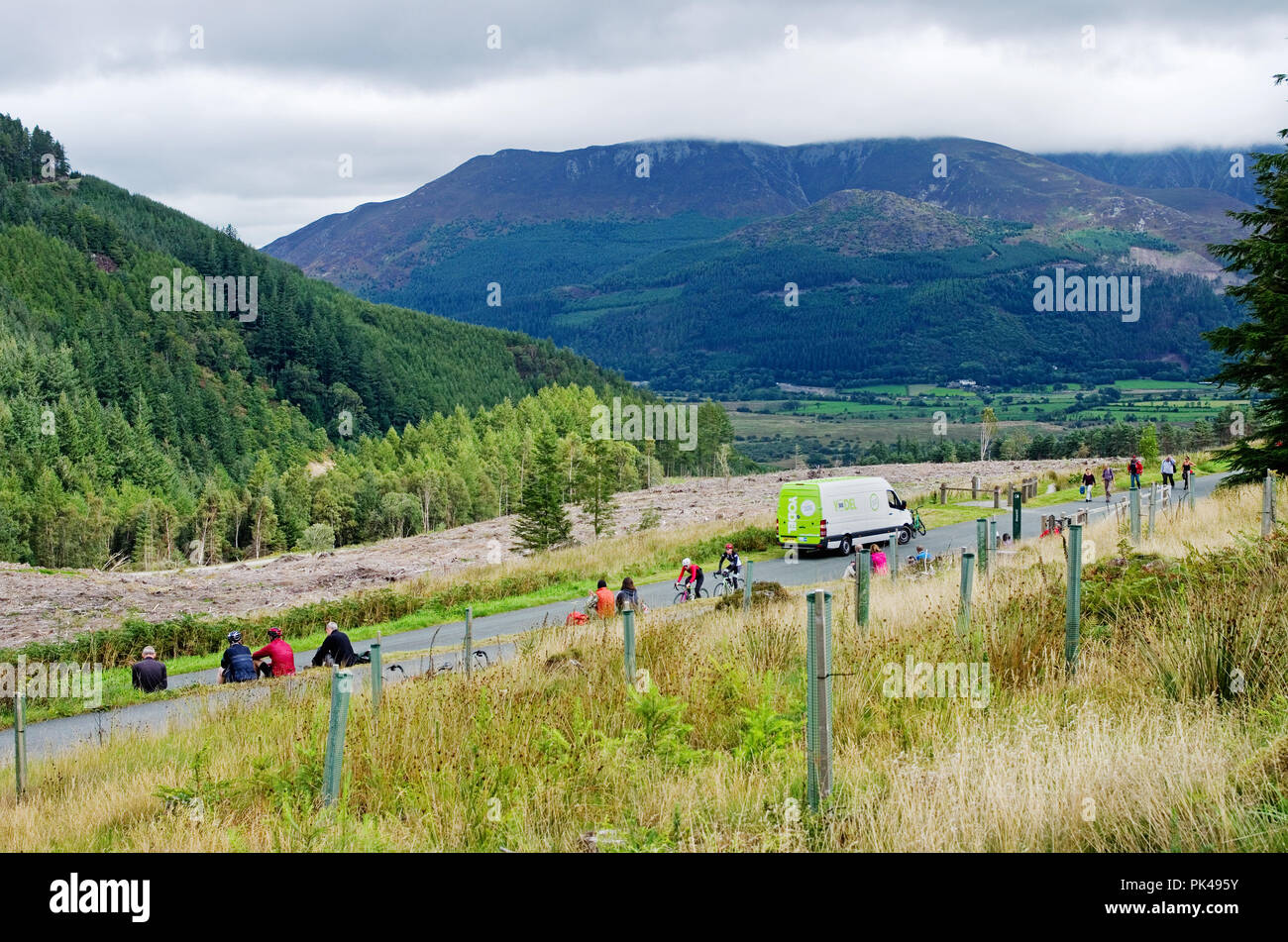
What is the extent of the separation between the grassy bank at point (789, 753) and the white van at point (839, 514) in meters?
22.5

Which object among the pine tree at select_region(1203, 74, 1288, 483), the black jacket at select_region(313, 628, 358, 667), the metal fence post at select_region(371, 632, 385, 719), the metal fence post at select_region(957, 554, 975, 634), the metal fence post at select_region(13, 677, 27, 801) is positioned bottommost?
the black jacket at select_region(313, 628, 358, 667)

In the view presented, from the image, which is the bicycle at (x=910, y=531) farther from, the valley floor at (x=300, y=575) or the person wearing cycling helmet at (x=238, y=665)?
the person wearing cycling helmet at (x=238, y=665)

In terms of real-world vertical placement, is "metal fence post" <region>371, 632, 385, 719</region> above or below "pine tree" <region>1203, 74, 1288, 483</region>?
below

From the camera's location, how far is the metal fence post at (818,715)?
19.8ft

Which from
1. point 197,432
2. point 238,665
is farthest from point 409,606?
point 197,432

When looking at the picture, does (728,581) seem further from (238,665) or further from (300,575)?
(300,575)

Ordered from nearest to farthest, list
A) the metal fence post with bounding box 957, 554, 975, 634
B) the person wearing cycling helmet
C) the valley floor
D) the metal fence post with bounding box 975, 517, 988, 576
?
the metal fence post with bounding box 957, 554, 975, 634
the metal fence post with bounding box 975, 517, 988, 576
the person wearing cycling helmet
the valley floor

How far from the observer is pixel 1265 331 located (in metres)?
21.7

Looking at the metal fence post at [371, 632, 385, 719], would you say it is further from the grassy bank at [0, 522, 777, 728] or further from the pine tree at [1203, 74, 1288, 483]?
the pine tree at [1203, 74, 1288, 483]

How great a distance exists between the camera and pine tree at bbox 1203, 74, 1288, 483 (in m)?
21.5

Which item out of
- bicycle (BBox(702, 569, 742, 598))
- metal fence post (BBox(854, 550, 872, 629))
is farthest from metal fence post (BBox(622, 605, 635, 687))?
Answer: bicycle (BBox(702, 569, 742, 598))

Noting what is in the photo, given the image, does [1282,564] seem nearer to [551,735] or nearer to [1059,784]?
[1059,784]

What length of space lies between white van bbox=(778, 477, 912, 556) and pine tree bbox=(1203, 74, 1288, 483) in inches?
476
